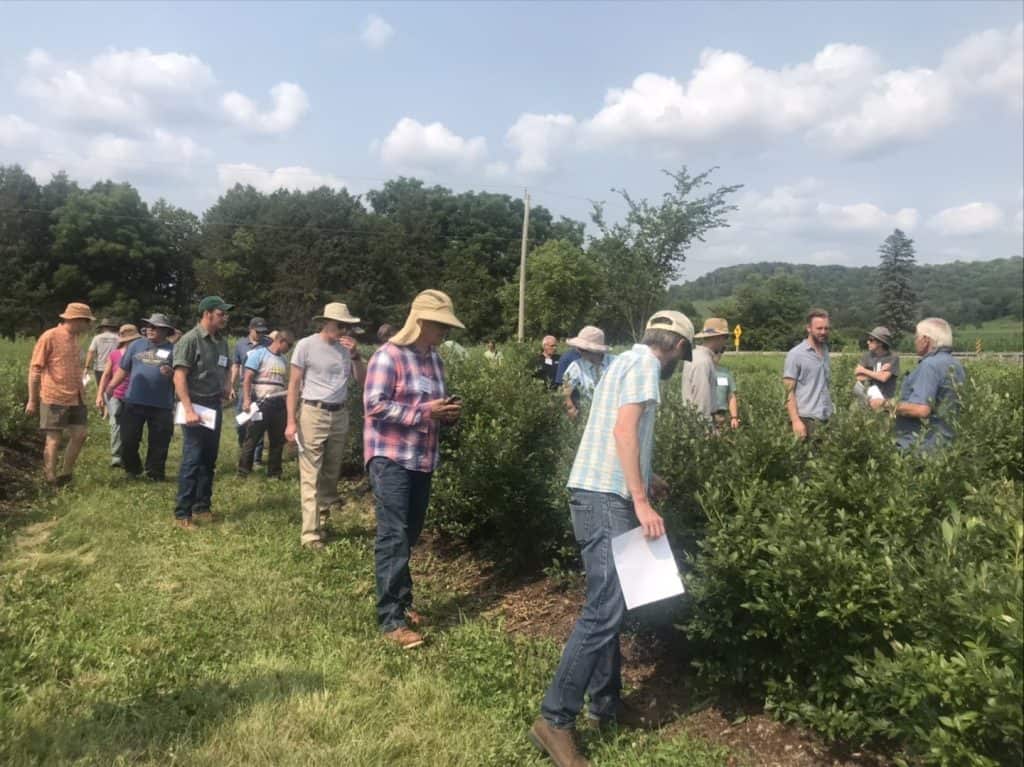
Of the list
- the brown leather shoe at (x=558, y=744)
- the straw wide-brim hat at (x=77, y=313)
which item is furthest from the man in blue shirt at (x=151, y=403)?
the brown leather shoe at (x=558, y=744)

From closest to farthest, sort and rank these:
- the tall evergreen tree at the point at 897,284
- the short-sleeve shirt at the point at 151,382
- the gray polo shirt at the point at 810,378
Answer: the gray polo shirt at the point at 810,378
the short-sleeve shirt at the point at 151,382
the tall evergreen tree at the point at 897,284

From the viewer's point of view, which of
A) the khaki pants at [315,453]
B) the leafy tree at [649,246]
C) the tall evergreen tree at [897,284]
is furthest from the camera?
the tall evergreen tree at [897,284]

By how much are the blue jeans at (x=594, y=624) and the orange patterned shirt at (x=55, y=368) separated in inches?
246

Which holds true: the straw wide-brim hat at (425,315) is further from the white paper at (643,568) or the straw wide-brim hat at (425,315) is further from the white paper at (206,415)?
the white paper at (206,415)

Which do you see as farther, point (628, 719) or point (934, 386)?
point (934, 386)

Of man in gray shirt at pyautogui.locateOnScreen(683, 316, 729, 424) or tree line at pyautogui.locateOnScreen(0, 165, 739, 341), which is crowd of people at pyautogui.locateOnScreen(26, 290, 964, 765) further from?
tree line at pyautogui.locateOnScreen(0, 165, 739, 341)

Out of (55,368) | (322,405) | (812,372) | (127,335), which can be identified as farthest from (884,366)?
(127,335)

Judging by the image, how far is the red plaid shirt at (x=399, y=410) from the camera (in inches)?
160

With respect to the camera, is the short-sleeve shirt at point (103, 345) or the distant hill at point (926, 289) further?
the distant hill at point (926, 289)

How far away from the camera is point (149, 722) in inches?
124

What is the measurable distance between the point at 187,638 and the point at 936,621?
359cm

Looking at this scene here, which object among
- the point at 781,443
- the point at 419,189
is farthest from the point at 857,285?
the point at 781,443

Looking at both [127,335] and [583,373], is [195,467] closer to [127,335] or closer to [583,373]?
[583,373]

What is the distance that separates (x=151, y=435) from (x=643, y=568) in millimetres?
6620
